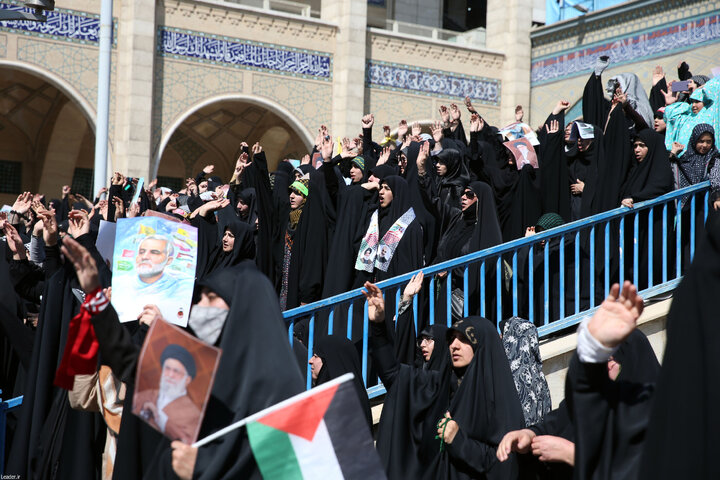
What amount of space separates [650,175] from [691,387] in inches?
156

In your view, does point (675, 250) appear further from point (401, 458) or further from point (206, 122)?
point (206, 122)

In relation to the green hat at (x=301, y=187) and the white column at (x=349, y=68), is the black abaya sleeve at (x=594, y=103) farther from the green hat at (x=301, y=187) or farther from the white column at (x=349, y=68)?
the white column at (x=349, y=68)

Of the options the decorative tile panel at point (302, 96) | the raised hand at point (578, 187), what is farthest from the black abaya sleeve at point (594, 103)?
the decorative tile panel at point (302, 96)

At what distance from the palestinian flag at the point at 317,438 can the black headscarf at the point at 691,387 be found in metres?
0.77

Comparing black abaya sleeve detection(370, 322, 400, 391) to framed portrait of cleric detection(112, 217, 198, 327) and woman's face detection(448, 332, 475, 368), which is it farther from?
framed portrait of cleric detection(112, 217, 198, 327)

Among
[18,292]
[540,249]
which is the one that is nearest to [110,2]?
[18,292]

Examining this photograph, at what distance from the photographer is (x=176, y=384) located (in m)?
2.26

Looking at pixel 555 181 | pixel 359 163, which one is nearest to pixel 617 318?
pixel 555 181

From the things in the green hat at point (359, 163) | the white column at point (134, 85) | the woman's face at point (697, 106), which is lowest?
the green hat at point (359, 163)

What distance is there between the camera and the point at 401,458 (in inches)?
141

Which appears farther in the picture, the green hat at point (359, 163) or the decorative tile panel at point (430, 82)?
the decorative tile panel at point (430, 82)

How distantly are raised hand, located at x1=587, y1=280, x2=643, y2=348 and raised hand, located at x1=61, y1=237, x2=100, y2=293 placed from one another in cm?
130

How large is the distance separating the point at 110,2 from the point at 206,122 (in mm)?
6970

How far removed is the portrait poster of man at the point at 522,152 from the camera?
19.9 ft
